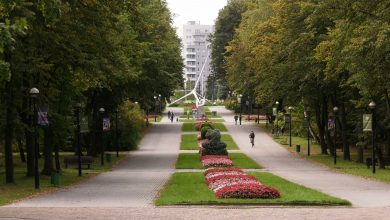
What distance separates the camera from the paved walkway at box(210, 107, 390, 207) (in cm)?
2409

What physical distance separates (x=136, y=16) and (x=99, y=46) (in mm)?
2212

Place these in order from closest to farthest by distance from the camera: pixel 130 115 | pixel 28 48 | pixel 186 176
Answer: pixel 28 48
pixel 186 176
pixel 130 115

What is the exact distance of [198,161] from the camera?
47.4m

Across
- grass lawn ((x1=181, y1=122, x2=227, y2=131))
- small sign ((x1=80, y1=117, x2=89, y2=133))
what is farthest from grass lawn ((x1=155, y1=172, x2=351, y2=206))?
grass lawn ((x1=181, y1=122, x2=227, y2=131))

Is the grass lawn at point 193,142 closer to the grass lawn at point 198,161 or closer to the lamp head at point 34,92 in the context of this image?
the grass lawn at point 198,161

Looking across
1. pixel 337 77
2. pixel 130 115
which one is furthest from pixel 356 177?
pixel 130 115

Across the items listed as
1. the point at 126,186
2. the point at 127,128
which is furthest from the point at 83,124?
the point at 127,128

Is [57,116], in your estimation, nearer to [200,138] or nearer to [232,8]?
[200,138]

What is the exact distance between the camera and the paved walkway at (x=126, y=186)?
2228 centimetres

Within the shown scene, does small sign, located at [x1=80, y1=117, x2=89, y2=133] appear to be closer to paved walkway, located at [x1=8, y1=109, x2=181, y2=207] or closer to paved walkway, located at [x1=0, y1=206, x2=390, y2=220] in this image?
paved walkway, located at [x1=8, y1=109, x2=181, y2=207]

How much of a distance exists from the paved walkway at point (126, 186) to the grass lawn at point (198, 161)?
68 centimetres

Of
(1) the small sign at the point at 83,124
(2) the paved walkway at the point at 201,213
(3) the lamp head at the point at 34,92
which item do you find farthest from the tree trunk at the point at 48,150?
(2) the paved walkway at the point at 201,213

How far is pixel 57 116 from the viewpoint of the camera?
3316cm

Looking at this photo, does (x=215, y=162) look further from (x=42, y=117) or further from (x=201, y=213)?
(x=201, y=213)
